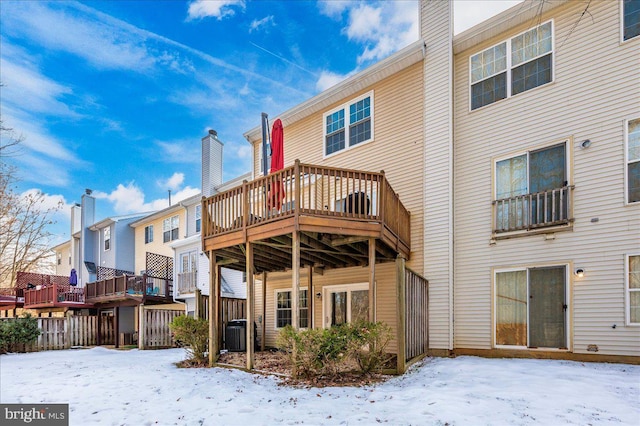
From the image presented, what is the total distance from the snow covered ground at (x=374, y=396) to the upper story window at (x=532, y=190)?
9.64 feet

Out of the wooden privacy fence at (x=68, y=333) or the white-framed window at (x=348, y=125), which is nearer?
the white-framed window at (x=348, y=125)

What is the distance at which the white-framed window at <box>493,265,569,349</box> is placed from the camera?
27.3 feet

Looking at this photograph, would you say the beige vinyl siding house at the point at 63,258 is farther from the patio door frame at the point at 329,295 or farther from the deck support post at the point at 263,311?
the patio door frame at the point at 329,295

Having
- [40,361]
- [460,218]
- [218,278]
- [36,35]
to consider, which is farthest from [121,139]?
[460,218]

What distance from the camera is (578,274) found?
8109mm

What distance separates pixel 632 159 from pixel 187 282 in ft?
55.9

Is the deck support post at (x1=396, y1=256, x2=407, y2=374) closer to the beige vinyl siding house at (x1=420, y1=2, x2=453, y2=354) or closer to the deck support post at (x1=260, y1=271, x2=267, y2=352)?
the beige vinyl siding house at (x1=420, y1=2, x2=453, y2=354)

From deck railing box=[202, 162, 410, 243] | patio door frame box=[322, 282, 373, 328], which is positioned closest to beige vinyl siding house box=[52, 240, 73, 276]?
patio door frame box=[322, 282, 373, 328]

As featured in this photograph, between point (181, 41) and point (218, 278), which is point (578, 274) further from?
point (181, 41)

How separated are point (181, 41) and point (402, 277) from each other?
13905mm

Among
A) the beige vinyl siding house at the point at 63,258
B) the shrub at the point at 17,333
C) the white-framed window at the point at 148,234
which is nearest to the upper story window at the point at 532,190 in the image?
the shrub at the point at 17,333

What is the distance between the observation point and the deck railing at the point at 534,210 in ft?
27.6

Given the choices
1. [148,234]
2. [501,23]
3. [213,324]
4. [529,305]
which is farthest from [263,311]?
[148,234]

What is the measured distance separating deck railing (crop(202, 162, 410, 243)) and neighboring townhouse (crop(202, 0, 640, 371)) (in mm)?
43
